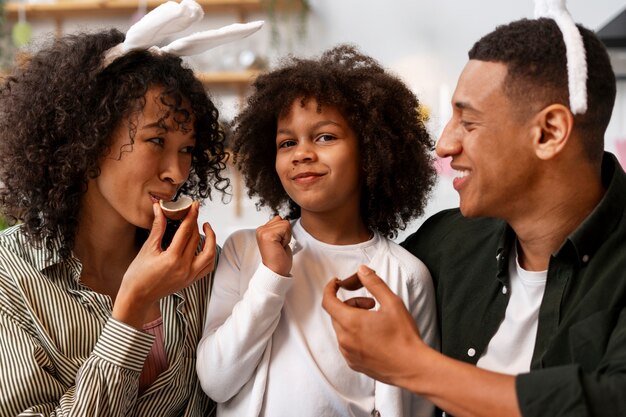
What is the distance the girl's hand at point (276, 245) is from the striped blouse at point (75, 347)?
0.25 metres

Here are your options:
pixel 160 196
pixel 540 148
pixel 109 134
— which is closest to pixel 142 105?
pixel 109 134

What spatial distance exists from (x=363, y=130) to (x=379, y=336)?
1.92 ft

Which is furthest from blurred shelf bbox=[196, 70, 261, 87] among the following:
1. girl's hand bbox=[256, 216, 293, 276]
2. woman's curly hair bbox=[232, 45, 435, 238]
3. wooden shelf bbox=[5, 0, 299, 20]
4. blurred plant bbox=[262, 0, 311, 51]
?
girl's hand bbox=[256, 216, 293, 276]

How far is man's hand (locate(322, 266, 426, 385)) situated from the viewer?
125 cm

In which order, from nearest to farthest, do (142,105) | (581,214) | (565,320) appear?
(565,320), (581,214), (142,105)

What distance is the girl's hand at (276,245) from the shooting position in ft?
4.90

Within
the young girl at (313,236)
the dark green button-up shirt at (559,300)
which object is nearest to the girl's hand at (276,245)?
the young girl at (313,236)

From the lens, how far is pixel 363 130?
170 cm

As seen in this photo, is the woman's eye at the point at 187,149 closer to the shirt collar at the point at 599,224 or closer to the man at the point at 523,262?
the man at the point at 523,262

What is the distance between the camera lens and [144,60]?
164 centimetres

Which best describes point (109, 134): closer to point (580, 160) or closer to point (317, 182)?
point (317, 182)

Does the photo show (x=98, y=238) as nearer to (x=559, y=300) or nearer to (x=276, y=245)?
(x=276, y=245)

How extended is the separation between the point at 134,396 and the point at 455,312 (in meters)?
0.69

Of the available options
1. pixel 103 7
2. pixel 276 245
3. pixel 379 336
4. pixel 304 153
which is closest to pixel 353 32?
pixel 103 7
